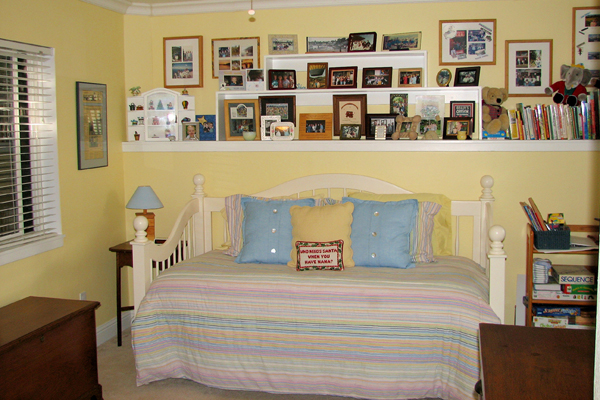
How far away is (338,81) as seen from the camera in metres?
3.68

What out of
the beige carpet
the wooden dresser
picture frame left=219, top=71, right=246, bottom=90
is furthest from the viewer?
picture frame left=219, top=71, right=246, bottom=90

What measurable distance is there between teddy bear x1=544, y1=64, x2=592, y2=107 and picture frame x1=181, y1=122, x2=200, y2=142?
7.64ft

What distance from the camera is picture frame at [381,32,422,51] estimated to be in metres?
3.60

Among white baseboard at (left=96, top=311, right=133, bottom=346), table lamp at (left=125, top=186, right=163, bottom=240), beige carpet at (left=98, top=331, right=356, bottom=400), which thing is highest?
table lamp at (left=125, top=186, right=163, bottom=240)

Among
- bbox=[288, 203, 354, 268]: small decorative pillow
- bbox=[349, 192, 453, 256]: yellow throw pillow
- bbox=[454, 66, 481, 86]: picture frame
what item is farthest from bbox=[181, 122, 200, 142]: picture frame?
bbox=[454, 66, 481, 86]: picture frame

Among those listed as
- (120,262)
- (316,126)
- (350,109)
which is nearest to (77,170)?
(120,262)

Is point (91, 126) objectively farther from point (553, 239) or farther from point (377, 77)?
point (553, 239)

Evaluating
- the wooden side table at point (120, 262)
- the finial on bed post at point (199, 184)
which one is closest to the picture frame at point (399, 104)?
the finial on bed post at point (199, 184)

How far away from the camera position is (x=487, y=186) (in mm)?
3359

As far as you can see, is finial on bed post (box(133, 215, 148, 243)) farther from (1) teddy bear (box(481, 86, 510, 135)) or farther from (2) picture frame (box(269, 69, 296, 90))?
(1) teddy bear (box(481, 86, 510, 135))

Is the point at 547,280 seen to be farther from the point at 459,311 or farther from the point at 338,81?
the point at 338,81

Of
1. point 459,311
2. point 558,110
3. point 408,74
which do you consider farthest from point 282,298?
point 558,110

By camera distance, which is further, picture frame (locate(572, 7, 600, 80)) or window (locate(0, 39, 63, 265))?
picture frame (locate(572, 7, 600, 80))

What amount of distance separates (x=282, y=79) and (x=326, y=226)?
1178 mm
